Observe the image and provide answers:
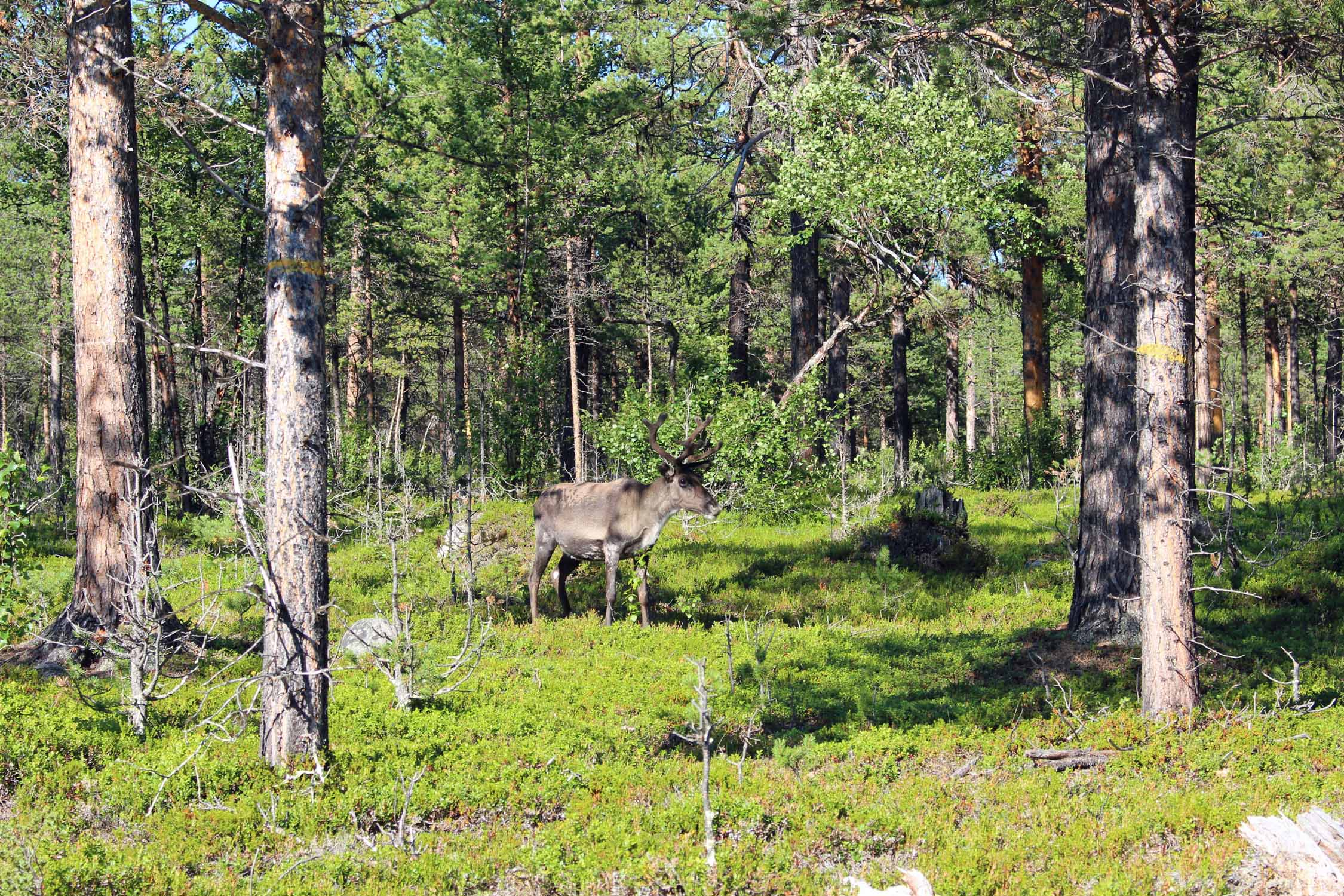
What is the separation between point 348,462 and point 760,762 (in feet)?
54.2

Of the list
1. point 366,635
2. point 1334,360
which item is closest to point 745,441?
point 366,635

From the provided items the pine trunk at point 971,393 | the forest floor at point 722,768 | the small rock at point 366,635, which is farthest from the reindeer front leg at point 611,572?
the pine trunk at point 971,393

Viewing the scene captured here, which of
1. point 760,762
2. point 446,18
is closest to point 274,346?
point 760,762

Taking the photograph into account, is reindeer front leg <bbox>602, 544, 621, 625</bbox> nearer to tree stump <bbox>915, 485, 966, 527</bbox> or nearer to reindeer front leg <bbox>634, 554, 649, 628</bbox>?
reindeer front leg <bbox>634, 554, 649, 628</bbox>

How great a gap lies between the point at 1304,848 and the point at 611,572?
31.1 feet

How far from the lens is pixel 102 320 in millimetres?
10320

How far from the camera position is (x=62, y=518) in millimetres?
21469

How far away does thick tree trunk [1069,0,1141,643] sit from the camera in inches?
446

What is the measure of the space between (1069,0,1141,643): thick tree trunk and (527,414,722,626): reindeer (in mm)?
4867

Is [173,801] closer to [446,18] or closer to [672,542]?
[672,542]

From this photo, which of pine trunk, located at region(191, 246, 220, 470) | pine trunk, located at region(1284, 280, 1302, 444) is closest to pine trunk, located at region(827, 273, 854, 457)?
pine trunk, located at region(191, 246, 220, 470)

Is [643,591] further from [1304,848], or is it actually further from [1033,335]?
[1033,335]

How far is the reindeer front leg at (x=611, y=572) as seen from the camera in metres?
13.6

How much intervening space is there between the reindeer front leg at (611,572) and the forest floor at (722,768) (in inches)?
11.6
